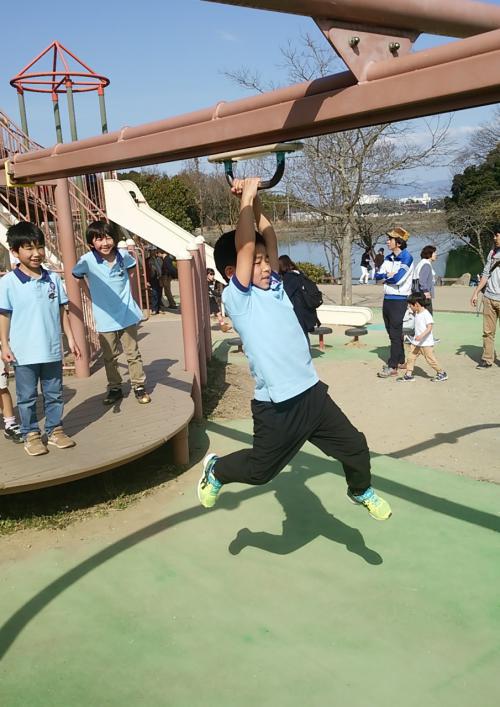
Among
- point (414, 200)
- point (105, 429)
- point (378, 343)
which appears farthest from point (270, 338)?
point (414, 200)

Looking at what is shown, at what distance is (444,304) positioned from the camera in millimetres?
15109

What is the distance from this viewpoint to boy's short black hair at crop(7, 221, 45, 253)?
4129 millimetres

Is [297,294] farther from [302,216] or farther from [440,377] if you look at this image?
[302,216]

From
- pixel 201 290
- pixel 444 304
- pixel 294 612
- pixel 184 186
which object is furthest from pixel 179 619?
pixel 184 186

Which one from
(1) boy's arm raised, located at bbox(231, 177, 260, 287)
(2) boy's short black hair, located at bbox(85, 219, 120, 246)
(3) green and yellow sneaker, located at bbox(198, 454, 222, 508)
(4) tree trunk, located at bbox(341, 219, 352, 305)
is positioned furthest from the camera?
(4) tree trunk, located at bbox(341, 219, 352, 305)

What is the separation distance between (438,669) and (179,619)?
1211 mm

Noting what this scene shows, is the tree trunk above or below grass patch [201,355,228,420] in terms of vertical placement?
above

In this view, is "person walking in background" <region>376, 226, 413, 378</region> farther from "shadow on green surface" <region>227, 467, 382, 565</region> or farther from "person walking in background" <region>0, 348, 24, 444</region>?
"person walking in background" <region>0, 348, 24, 444</region>

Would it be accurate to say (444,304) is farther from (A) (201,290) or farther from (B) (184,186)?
(B) (184,186)

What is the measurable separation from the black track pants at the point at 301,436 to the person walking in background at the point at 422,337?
16.0 ft

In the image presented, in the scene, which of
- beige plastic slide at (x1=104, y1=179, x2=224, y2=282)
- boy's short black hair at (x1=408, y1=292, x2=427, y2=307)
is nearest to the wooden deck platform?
boy's short black hair at (x1=408, y1=292, x2=427, y2=307)

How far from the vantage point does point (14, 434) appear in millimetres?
4703

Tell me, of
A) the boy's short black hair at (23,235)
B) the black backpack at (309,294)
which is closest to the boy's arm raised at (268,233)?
the boy's short black hair at (23,235)

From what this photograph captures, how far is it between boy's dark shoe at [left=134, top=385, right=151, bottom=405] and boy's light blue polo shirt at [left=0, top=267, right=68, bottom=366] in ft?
3.94
